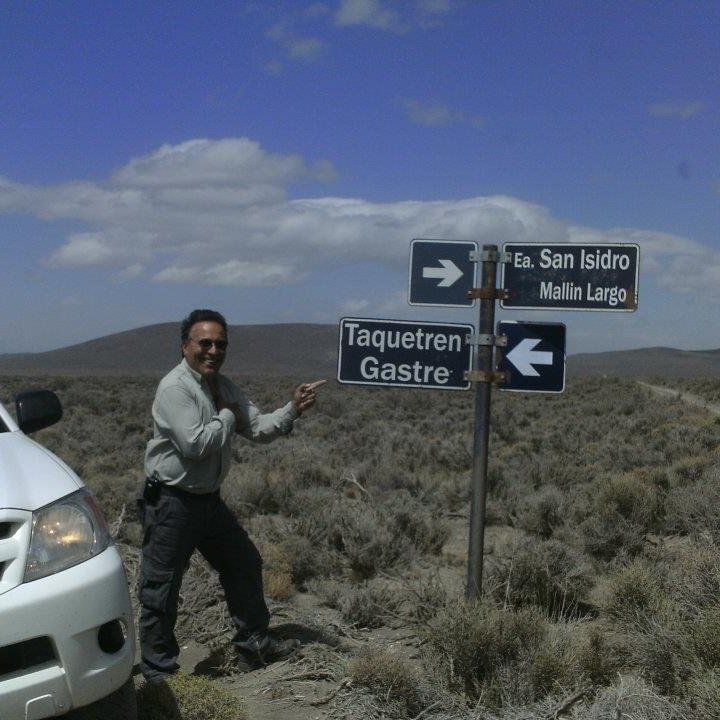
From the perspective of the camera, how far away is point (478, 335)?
5422 mm

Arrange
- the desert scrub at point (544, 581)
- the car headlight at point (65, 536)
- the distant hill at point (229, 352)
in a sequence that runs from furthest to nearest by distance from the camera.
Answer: the distant hill at point (229, 352)
the desert scrub at point (544, 581)
the car headlight at point (65, 536)

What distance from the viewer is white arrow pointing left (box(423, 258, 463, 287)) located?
17.8 feet

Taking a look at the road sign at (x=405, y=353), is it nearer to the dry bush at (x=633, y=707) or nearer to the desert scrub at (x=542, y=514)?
the dry bush at (x=633, y=707)

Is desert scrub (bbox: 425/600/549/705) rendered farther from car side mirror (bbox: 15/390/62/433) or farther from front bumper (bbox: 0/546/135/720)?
car side mirror (bbox: 15/390/62/433)

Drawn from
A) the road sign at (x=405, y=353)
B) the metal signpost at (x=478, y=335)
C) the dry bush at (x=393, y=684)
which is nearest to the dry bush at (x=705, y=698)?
the dry bush at (x=393, y=684)

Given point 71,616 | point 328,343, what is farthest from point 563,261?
point 328,343

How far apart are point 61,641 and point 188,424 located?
1596mm

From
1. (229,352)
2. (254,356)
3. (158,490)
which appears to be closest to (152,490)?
(158,490)

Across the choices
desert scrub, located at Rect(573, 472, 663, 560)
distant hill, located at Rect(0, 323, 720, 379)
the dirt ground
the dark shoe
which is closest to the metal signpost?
the dirt ground

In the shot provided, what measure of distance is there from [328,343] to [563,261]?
437 feet

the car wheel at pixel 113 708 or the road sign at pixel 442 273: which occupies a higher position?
the road sign at pixel 442 273

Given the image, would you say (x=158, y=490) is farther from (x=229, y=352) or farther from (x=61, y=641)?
(x=229, y=352)

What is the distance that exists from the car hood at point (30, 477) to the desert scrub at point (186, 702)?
113cm

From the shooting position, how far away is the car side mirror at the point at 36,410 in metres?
4.53
